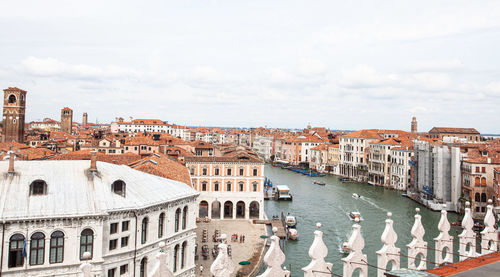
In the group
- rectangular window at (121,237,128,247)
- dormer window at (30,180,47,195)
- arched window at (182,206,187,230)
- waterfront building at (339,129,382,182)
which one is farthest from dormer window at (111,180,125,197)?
waterfront building at (339,129,382,182)

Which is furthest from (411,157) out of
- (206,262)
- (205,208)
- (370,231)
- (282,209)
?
(206,262)

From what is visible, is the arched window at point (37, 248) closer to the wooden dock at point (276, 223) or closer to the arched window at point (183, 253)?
the arched window at point (183, 253)

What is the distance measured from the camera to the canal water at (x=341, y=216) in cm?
2668

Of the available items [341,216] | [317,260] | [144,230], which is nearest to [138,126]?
[341,216]

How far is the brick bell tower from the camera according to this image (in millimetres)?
57562

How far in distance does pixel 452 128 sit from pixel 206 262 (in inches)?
3481

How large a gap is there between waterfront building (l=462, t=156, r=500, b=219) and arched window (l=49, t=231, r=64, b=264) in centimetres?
3778

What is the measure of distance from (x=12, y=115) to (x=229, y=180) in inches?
1581

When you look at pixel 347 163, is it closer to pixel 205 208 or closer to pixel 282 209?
pixel 282 209

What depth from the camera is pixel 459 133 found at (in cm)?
9138

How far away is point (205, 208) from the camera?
127ft

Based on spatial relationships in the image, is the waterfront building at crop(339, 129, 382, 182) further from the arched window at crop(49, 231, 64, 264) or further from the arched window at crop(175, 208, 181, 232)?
the arched window at crop(49, 231, 64, 264)

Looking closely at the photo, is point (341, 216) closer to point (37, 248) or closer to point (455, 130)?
point (37, 248)

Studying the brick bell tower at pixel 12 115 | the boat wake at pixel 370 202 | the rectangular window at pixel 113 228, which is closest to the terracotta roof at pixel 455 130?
the boat wake at pixel 370 202
